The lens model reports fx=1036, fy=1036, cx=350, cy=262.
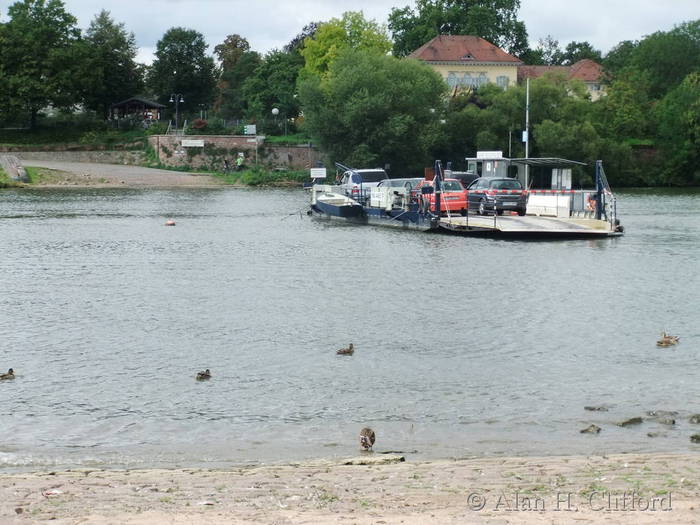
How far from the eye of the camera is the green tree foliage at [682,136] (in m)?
95.7

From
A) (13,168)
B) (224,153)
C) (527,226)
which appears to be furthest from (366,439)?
(224,153)

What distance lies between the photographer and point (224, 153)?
310 feet

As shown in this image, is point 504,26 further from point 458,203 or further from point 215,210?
point 458,203

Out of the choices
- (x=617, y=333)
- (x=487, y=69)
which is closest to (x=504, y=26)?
(x=487, y=69)

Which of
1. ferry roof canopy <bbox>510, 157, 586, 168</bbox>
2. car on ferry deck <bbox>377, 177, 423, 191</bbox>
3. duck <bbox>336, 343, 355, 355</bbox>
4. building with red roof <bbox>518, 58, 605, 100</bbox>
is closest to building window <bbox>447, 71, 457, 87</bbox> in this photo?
building with red roof <bbox>518, 58, 605, 100</bbox>

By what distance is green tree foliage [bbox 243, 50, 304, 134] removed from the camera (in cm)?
10519

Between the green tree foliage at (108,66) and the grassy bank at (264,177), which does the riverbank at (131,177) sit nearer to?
the grassy bank at (264,177)

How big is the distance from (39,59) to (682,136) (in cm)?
6099

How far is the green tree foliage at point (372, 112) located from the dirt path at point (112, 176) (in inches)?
417

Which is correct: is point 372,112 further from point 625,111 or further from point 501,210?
point 501,210

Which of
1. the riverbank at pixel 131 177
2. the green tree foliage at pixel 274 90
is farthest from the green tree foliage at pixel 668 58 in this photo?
→ the riverbank at pixel 131 177

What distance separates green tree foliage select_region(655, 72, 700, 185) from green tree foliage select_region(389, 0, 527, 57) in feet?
120

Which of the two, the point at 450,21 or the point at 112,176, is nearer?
the point at 112,176

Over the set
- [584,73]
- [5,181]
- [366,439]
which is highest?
[584,73]
